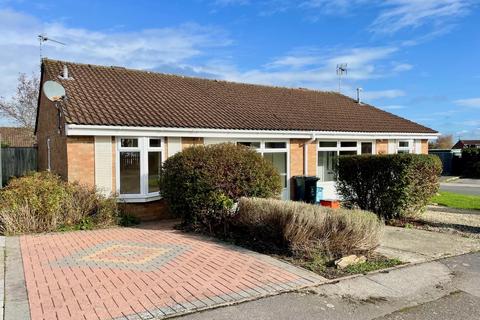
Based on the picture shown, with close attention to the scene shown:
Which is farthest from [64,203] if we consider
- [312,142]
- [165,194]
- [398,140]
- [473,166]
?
[473,166]

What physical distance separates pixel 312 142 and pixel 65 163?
884 cm

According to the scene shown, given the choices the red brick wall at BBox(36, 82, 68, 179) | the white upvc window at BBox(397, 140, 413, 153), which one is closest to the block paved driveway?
the red brick wall at BBox(36, 82, 68, 179)

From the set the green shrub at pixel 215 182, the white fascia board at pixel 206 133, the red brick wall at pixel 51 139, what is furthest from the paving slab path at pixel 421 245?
the red brick wall at pixel 51 139

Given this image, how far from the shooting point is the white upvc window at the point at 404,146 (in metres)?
19.1

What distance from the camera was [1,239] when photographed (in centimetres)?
841

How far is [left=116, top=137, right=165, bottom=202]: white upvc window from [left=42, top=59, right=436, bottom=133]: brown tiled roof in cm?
61

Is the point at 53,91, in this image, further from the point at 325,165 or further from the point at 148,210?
the point at 325,165

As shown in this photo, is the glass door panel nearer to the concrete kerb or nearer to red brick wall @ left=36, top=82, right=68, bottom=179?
the concrete kerb

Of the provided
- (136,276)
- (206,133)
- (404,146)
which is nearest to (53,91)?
(206,133)

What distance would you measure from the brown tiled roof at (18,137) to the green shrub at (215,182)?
80.5 ft

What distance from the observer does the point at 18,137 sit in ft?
123

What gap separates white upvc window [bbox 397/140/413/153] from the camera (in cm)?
1906

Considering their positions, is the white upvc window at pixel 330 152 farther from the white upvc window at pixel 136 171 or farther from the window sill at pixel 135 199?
the window sill at pixel 135 199

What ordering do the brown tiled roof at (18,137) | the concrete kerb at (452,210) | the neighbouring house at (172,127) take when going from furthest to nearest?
the brown tiled roof at (18,137) → the concrete kerb at (452,210) → the neighbouring house at (172,127)
